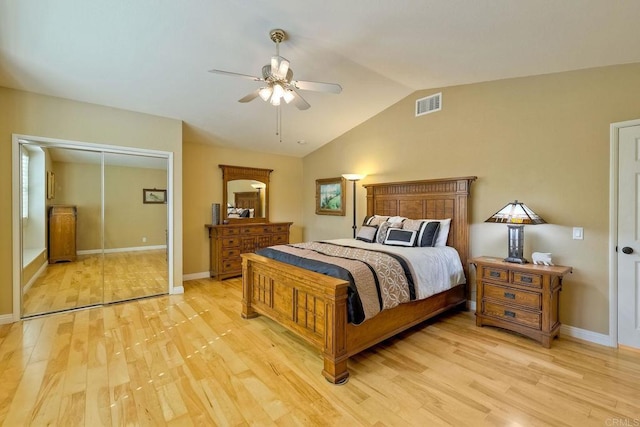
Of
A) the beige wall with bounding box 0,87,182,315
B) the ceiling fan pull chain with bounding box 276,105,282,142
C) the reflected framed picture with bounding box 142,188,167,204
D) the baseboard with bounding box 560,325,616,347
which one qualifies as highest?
the ceiling fan pull chain with bounding box 276,105,282,142

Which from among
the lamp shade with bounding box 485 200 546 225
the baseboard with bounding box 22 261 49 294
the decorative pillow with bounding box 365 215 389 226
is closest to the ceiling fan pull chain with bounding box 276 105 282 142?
the decorative pillow with bounding box 365 215 389 226

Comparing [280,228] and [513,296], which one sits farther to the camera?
[280,228]

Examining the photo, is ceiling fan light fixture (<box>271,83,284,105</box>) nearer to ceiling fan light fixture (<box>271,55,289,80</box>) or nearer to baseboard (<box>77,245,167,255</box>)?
ceiling fan light fixture (<box>271,55,289,80</box>)

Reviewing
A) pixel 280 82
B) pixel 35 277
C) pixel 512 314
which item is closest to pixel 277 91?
pixel 280 82

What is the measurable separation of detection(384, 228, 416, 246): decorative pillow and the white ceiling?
6.56ft

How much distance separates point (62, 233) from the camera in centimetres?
377

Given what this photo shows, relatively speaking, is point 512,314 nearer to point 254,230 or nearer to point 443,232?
point 443,232

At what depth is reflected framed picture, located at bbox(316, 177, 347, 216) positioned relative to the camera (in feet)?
18.5

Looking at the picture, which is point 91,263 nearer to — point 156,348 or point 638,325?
point 156,348

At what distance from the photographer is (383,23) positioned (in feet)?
8.23

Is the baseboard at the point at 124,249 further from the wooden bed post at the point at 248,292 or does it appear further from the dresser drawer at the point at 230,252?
the wooden bed post at the point at 248,292

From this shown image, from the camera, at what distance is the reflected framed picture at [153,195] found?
14.0 feet

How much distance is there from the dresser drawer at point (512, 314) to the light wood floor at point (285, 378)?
0.19 metres

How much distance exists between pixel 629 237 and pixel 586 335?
1.07 m
